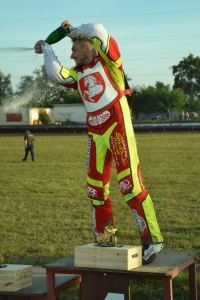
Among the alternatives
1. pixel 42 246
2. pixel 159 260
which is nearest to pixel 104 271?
pixel 159 260

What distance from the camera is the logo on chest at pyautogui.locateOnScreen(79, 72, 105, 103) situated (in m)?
5.79

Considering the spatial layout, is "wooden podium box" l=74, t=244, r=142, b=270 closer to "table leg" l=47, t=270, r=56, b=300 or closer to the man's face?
"table leg" l=47, t=270, r=56, b=300

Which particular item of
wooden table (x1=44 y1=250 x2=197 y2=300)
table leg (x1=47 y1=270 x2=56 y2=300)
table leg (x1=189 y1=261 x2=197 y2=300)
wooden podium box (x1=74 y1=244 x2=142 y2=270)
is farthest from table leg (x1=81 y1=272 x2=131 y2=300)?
table leg (x1=189 y1=261 x2=197 y2=300)

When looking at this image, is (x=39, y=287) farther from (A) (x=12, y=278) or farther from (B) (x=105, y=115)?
(B) (x=105, y=115)

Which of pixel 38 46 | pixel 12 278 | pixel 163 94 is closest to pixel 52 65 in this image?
pixel 38 46

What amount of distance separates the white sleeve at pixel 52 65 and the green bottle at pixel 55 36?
0.10 m

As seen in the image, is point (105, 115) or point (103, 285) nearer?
point (103, 285)

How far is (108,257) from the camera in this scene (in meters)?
5.31

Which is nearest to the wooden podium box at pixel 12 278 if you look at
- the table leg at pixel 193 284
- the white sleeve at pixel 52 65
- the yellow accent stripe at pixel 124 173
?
the yellow accent stripe at pixel 124 173

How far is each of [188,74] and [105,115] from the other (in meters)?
107

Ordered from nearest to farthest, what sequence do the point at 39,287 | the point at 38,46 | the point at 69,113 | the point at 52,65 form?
the point at 39,287 → the point at 52,65 → the point at 38,46 → the point at 69,113

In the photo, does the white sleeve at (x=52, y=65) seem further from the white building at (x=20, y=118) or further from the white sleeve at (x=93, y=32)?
the white building at (x=20, y=118)

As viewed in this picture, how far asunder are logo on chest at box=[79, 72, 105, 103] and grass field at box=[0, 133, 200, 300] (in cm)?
213

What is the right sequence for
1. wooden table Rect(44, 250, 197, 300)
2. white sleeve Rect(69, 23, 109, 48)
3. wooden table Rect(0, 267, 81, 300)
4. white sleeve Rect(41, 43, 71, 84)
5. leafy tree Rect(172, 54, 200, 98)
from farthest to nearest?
leafy tree Rect(172, 54, 200, 98) < white sleeve Rect(41, 43, 71, 84) < white sleeve Rect(69, 23, 109, 48) < wooden table Rect(0, 267, 81, 300) < wooden table Rect(44, 250, 197, 300)
